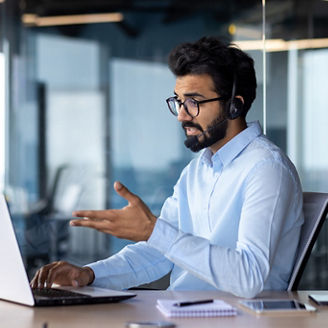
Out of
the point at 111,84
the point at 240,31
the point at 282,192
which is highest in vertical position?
the point at 240,31

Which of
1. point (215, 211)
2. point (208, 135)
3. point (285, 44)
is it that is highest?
point (285, 44)

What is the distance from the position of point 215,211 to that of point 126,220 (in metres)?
0.58

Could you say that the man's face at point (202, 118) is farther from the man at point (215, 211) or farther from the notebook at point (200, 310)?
the notebook at point (200, 310)

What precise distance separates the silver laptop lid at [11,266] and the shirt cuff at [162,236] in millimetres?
367

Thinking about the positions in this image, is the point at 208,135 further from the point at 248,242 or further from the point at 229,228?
the point at 248,242

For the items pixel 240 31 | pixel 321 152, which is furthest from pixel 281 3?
pixel 321 152

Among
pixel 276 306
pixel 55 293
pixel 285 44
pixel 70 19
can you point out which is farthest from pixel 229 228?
pixel 70 19

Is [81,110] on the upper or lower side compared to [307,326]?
upper

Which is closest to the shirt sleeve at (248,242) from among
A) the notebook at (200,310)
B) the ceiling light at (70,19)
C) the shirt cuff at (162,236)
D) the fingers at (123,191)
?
the shirt cuff at (162,236)

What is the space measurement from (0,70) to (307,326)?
14.2 ft

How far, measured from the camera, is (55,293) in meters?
2.06

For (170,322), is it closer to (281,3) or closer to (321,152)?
(321,152)

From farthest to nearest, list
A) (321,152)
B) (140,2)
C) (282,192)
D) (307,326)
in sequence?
(140,2)
(321,152)
(282,192)
(307,326)

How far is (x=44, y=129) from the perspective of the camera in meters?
5.61
